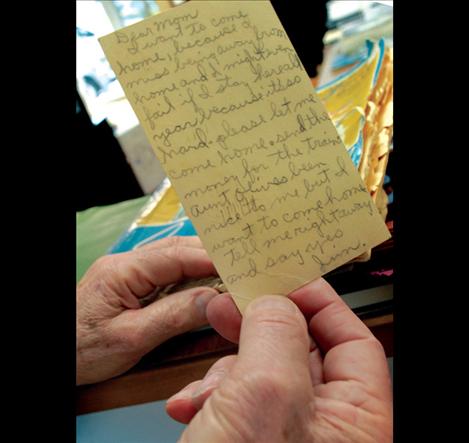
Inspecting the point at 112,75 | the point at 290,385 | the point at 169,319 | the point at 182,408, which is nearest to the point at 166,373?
the point at 169,319

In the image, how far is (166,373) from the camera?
53 centimetres

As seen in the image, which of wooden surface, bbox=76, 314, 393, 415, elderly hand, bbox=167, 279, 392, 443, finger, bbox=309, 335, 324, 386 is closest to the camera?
elderly hand, bbox=167, 279, 392, 443

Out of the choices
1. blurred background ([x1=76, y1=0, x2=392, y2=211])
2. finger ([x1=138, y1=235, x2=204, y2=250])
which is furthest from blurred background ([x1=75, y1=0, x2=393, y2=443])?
finger ([x1=138, y1=235, x2=204, y2=250])

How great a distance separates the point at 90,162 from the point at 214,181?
3.84 feet

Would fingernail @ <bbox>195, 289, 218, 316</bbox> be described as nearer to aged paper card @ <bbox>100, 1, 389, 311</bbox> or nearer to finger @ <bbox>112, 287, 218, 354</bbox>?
finger @ <bbox>112, 287, 218, 354</bbox>

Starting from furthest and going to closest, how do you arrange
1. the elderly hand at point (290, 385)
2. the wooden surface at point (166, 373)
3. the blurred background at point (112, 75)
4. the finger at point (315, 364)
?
the blurred background at point (112, 75) → the wooden surface at point (166, 373) → the finger at point (315, 364) → the elderly hand at point (290, 385)

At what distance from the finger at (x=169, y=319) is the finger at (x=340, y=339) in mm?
150

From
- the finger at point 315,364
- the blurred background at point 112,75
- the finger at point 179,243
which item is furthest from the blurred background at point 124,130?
the finger at point 179,243

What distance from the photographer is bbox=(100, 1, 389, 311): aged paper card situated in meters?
0.37

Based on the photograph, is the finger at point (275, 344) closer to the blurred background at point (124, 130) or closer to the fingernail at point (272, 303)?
the fingernail at point (272, 303)

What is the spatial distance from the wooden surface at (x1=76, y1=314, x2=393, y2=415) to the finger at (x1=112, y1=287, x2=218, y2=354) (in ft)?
0.08

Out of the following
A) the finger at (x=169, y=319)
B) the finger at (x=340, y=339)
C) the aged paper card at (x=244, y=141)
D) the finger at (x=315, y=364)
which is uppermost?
the aged paper card at (x=244, y=141)

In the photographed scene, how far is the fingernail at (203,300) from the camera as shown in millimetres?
526
